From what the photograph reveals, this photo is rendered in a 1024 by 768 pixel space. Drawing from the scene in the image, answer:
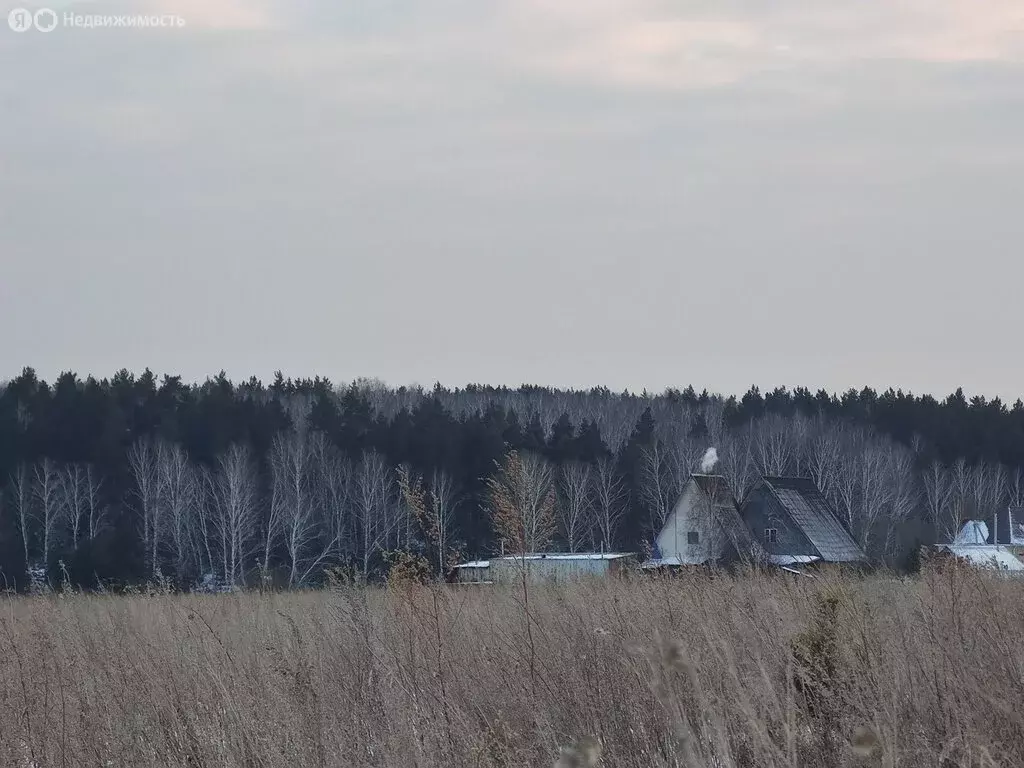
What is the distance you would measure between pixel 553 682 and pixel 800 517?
3283cm

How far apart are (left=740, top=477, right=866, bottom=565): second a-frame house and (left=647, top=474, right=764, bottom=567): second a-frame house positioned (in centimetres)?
238

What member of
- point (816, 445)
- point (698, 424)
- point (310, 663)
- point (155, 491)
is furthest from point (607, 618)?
point (698, 424)

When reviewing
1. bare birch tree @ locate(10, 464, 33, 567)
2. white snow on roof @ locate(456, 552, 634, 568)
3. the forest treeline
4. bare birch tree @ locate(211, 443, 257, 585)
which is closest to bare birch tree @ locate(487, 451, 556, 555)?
white snow on roof @ locate(456, 552, 634, 568)

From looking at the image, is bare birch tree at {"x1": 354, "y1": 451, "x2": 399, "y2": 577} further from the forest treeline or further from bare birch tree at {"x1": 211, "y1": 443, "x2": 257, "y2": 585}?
bare birch tree at {"x1": 211, "y1": 443, "x2": 257, "y2": 585}

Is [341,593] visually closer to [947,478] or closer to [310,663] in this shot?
[310,663]

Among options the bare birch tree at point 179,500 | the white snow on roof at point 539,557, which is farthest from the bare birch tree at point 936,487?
the white snow on roof at point 539,557

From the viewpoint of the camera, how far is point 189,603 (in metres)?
13.1

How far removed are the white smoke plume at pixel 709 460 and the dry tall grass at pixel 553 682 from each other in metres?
51.7

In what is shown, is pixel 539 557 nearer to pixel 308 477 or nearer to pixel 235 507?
pixel 235 507

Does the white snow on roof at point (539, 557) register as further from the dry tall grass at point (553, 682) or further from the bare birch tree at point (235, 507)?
the bare birch tree at point (235, 507)

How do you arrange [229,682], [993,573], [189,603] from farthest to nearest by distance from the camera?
1. [189,603]
2. [993,573]
3. [229,682]

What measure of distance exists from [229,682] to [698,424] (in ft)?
234

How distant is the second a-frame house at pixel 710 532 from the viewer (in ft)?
35.3

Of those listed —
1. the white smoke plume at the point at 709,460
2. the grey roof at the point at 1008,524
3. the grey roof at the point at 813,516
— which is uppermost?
the white smoke plume at the point at 709,460
